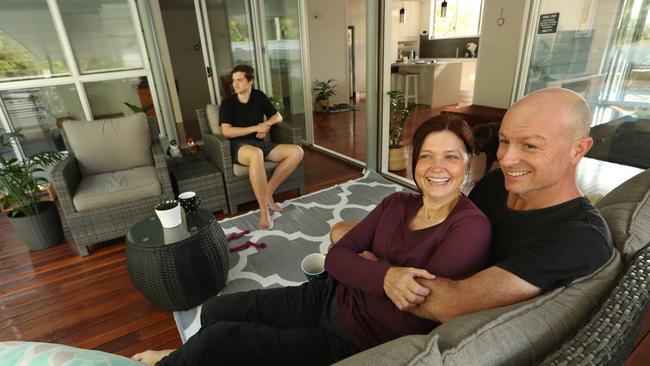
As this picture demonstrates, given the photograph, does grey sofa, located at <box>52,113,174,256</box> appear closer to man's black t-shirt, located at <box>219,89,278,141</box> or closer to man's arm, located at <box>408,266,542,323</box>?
man's black t-shirt, located at <box>219,89,278,141</box>

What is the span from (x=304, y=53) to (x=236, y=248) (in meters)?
2.93

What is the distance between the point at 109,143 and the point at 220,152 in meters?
0.88

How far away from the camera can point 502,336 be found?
558mm

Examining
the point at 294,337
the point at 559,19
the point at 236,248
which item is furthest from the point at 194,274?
the point at 559,19

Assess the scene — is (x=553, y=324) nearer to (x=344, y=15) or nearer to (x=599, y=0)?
(x=599, y=0)

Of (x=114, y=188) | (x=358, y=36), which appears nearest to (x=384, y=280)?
(x=114, y=188)

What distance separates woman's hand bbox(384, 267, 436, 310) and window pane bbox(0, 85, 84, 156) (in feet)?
14.1

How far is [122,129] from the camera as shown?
2748 mm

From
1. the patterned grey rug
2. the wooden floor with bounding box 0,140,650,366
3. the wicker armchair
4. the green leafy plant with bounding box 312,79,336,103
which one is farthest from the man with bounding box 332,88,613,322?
the green leafy plant with bounding box 312,79,336,103

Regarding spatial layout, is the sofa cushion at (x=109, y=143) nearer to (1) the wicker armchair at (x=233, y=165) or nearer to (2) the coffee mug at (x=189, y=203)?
(1) the wicker armchair at (x=233, y=165)

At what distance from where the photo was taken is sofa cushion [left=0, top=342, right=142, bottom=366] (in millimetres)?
576

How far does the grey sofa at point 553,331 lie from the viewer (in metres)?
0.52

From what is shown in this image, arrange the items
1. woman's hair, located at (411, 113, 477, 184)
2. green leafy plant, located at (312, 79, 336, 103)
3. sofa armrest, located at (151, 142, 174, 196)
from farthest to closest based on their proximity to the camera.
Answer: green leafy plant, located at (312, 79, 336, 103)
sofa armrest, located at (151, 142, 174, 196)
woman's hair, located at (411, 113, 477, 184)

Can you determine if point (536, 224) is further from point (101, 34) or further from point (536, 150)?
point (101, 34)
